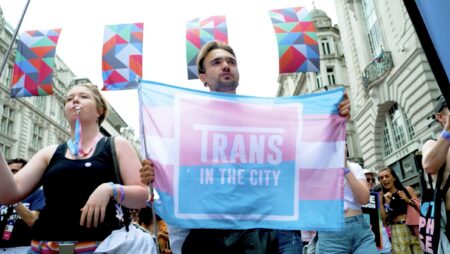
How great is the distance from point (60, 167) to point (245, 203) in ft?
3.42

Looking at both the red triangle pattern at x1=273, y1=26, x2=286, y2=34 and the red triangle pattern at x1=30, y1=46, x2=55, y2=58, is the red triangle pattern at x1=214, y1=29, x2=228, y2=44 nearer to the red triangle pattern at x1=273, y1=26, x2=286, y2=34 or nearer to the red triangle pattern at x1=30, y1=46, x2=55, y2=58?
the red triangle pattern at x1=273, y1=26, x2=286, y2=34

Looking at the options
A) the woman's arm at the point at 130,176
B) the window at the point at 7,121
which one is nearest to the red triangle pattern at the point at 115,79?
the woman's arm at the point at 130,176

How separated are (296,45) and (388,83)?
11.6m

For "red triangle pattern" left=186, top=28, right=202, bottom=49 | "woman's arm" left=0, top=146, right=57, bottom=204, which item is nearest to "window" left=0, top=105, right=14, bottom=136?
"red triangle pattern" left=186, top=28, right=202, bottom=49

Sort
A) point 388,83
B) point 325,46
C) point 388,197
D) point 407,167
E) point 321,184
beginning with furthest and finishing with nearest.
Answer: point 325,46 < point 388,83 < point 407,167 < point 388,197 < point 321,184

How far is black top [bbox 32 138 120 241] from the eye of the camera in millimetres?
2002

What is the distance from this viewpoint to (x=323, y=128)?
2.47 m

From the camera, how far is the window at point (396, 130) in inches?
688

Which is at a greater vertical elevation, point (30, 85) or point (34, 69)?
point (34, 69)

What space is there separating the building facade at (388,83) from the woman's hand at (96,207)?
1324 cm

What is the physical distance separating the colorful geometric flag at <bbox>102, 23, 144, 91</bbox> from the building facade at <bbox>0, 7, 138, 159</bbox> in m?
18.1

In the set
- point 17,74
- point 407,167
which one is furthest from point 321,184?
point 407,167

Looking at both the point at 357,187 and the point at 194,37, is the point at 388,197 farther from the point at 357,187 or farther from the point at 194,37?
the point at 194,37

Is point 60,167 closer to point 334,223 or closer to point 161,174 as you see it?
point 161,174
